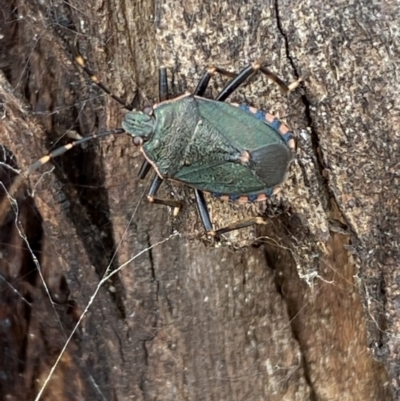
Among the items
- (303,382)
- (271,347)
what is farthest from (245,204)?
(303,382)

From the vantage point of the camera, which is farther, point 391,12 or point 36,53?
point 36,53

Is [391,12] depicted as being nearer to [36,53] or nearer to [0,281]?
[36,53]

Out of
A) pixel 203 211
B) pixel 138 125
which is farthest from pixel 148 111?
pixel 203 211

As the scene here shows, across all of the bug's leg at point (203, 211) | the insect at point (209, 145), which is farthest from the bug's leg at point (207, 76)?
the bug's leg at point (203, 211)

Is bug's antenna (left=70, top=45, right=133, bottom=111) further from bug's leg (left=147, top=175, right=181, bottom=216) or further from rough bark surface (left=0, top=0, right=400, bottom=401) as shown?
bug's leg (left=147, top=175, right=181, bottom=216)

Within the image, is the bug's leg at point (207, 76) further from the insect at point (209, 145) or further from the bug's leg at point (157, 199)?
the bug's leg at point (157, 199)

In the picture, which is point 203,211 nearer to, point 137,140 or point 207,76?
point 137,140

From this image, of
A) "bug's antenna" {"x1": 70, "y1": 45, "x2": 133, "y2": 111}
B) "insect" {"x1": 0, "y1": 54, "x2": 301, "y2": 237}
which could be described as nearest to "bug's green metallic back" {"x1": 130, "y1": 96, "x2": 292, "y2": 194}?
"insect" {"x1": 0, "y1": 54, "x2": 301, "y2": 237}
